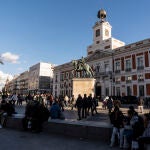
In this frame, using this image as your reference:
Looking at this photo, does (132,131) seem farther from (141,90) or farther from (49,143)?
(141,90)

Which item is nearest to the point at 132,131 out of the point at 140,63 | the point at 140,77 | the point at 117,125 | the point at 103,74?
the point at 117,125

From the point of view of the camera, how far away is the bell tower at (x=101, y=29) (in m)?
55.6

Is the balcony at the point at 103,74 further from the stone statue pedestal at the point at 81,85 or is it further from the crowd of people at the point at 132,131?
the crowd of people at the point at 132,131

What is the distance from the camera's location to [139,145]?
5.57m

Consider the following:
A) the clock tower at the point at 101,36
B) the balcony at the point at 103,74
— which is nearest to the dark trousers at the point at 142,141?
the balcony at the point at 103,74

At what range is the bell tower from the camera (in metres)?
55.6

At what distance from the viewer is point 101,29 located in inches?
2208

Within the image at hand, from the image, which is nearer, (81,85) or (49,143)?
(49,143)

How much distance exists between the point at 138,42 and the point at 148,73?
7058 mm

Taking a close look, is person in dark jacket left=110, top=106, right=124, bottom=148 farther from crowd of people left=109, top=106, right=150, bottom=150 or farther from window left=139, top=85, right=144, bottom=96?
window left=139, top=85, right=144, bottom=96

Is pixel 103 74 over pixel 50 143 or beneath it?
over

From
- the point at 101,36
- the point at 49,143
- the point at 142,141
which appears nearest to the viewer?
the point at 142,141

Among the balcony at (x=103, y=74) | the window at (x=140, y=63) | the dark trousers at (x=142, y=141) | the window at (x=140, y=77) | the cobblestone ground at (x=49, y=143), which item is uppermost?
the window at (x=140, y=63)

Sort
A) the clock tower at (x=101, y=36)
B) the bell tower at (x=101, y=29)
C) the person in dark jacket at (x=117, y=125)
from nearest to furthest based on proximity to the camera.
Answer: the person in dark jacket at (x=117, y=125) → the clock tower at (x=101, y=36) → the bell tower at (x=101, y=29)
